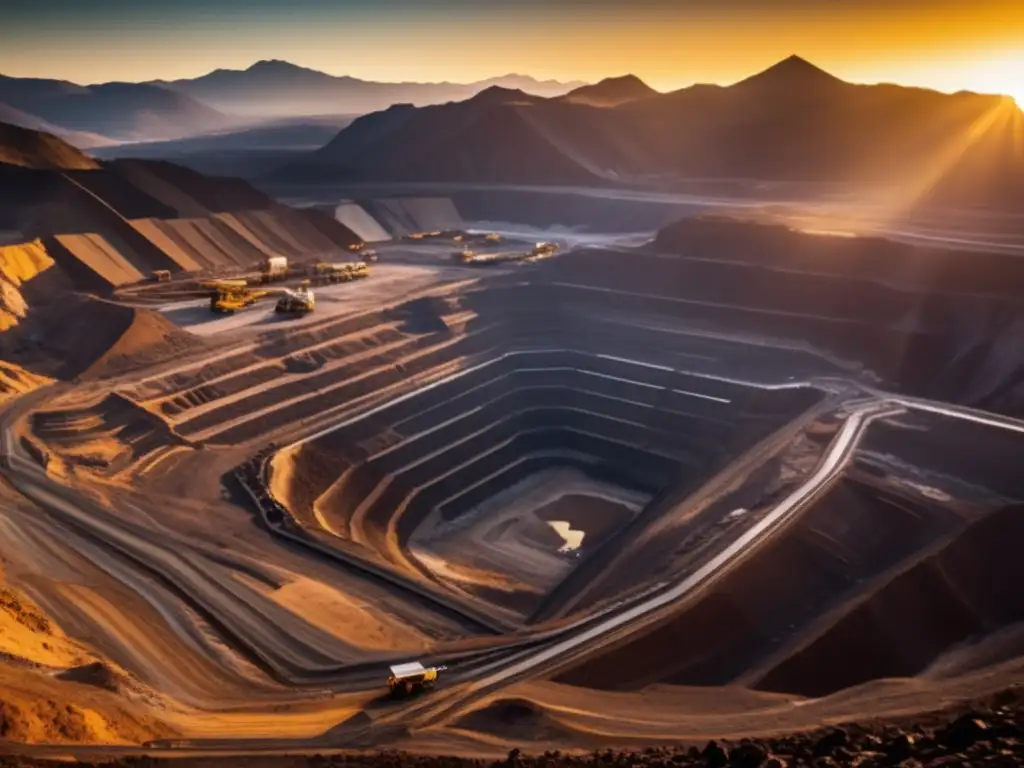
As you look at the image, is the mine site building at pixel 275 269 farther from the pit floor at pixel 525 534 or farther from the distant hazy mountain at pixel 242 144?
the distant hazy mountain at pixel 242 144

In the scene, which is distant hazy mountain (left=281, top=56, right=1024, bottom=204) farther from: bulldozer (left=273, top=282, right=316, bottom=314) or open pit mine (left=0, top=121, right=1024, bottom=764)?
bulldozer (left=273, top=282, right=316, bottom=314)

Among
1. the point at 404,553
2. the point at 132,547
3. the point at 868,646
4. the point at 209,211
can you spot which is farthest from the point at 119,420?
the point at 209,211

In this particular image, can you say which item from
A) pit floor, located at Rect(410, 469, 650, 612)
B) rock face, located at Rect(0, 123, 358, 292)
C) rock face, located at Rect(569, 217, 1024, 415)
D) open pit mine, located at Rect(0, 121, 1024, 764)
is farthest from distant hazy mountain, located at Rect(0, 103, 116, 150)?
pit floor, located at Rect(410, 469, 650, 612)

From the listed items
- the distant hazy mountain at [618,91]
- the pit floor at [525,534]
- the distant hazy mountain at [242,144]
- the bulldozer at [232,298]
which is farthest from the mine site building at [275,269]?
the distant hazy mountain at [242,144]

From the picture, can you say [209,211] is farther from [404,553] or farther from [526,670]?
[526,670]

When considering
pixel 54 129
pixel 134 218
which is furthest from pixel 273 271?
pixel 54 129

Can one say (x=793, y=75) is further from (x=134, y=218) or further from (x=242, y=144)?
(x=242, y=144)

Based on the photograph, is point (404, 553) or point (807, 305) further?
point (807, 305)
